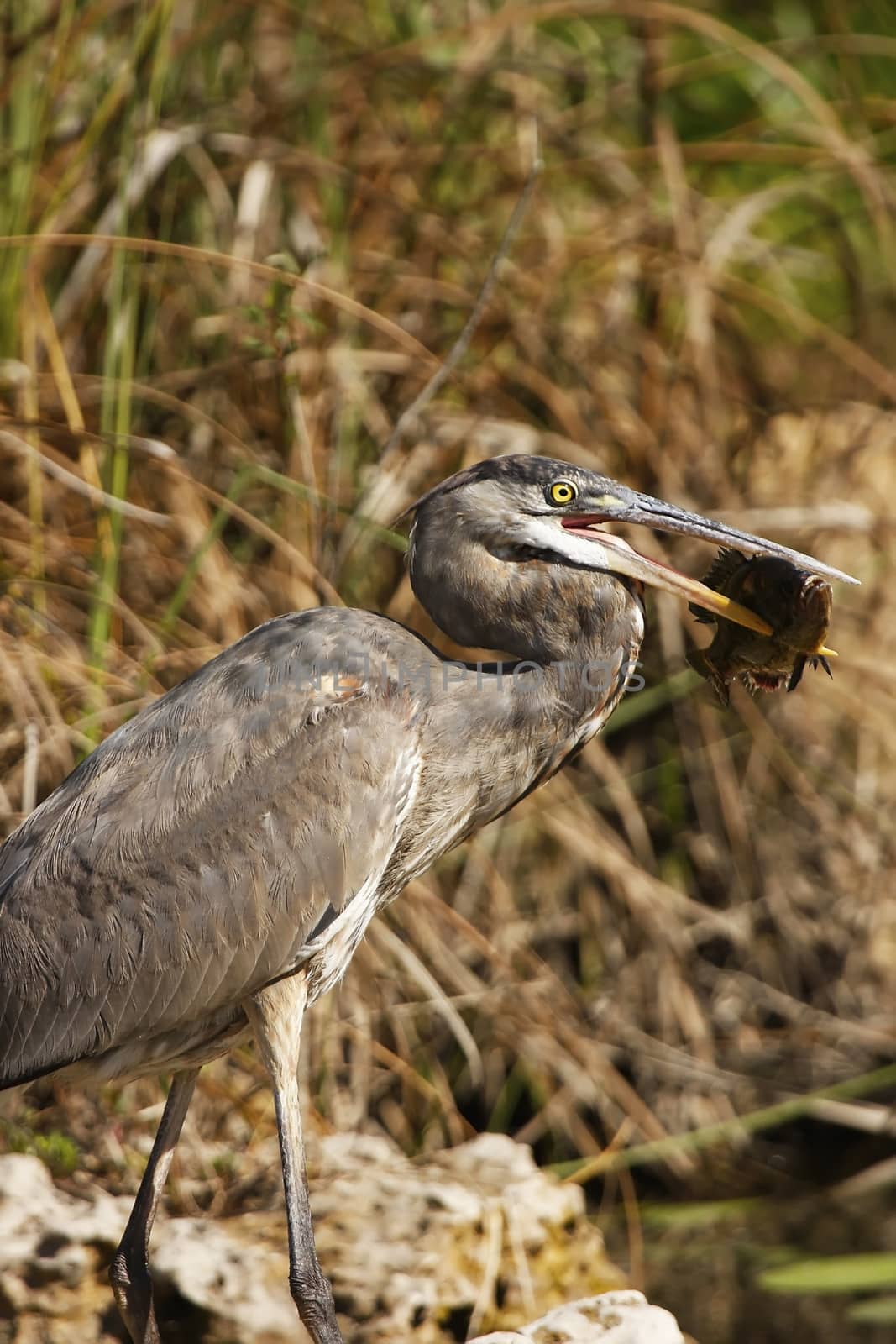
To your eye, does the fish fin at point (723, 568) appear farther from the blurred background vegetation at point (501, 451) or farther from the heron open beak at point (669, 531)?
the blurred background vegetation at point (501, 451)

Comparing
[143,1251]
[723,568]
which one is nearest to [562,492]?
[723,568]

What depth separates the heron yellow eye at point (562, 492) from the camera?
3.00 metres

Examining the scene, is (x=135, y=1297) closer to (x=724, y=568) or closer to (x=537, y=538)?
(x=537, y=538)

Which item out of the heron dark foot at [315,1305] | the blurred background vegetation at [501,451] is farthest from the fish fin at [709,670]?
the heron dark foot at [315,1305]

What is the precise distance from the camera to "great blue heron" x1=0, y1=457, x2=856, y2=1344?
9.50 ft

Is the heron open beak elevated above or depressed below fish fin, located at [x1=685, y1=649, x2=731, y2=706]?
above

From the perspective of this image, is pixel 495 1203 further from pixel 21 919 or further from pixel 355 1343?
pixel 21 919

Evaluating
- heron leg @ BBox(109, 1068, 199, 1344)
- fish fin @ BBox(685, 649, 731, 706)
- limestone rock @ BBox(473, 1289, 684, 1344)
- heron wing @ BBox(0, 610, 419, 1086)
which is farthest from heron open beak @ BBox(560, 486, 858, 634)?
heron leg @ BBox(109, 1068, 199, 1344)

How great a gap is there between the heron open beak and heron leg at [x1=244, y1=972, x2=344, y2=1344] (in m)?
0.99

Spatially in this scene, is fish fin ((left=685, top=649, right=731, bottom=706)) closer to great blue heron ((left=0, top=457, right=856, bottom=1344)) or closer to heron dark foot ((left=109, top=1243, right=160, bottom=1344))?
great blue heron ((left=0, top=457, right=856, bottom=1344))

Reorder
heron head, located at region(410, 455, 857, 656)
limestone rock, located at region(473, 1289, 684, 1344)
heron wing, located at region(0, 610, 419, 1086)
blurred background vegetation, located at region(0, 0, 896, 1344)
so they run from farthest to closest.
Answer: blurred background vegetation, located at region(0, 0, 896, 1344) → heron head, located at region(410, 455, 857, 656) → heron wing, located at region(0, 610, 419, 1086) → limestone rock, located at region(473, 1289, 684, 1344)

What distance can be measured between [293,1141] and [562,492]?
1291 millimetres

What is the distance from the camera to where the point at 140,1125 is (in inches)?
151

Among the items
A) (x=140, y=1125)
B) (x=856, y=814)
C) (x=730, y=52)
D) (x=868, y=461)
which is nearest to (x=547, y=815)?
(x=856, y=814)
